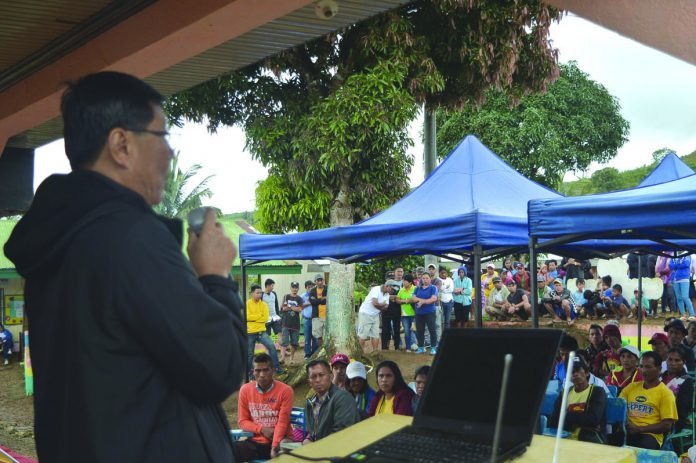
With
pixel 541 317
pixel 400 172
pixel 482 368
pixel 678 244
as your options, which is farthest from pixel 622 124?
pixel 482 368

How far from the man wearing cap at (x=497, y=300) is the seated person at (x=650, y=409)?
10357 millimetres

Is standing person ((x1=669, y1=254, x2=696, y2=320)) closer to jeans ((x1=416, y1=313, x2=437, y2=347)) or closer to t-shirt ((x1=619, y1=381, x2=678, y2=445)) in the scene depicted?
jeans ((x1=416, y1=313, x2=437, y2=347))

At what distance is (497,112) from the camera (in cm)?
2677

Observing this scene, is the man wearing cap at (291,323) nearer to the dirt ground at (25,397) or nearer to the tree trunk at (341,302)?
the dirt ground at (25,397)

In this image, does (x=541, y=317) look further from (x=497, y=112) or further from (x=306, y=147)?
(x=497, y=112)

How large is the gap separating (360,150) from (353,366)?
445cm

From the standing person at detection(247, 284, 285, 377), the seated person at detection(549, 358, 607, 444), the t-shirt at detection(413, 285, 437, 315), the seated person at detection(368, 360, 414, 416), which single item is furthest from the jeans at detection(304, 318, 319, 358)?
the seated person at detection(549, 358, 607, 444)

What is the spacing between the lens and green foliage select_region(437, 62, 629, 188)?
2659 cm

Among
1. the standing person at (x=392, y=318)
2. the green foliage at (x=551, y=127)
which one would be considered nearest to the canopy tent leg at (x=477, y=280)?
the standing person at (x=392, y=318)

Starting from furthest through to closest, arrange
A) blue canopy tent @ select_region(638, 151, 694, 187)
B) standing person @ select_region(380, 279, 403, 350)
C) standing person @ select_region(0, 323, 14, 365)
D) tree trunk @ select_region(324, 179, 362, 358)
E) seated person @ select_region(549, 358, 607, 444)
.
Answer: standing person @ select_region(0, 323, 14, 365) < standing person @ select_region(380, 279, 403, 350) < tree trunk @ select_region(324, 179, 362, 358) < blue canopy tent @ select_region(638, 151, 694, 187) < seated person @ select_region(549, 358, 607, 444)

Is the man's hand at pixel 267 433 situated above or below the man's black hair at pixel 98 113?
below

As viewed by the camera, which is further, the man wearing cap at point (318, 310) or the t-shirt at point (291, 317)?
the t-shirt at point (291, 317)

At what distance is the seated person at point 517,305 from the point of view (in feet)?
52.4

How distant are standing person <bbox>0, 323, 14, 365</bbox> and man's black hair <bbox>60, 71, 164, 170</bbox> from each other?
18.0 metres
